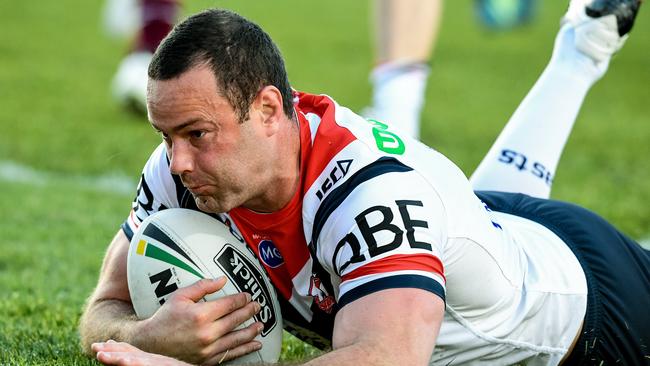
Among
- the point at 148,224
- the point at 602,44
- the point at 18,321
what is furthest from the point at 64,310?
the point at 602,44

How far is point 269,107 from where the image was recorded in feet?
9.72

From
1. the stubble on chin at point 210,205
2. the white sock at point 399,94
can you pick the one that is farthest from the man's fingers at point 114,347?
the white sock at point 399,94

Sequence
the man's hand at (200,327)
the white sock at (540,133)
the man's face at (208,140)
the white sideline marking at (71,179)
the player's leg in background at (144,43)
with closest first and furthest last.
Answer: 1. the man's face at (208,140)
2. the man's hand at (200,327)
3. the white sock at (540,133)
4. the white sideline marking at (71,179)
5. the player's leg in background at (144,43)

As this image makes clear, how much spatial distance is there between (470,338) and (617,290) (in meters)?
0.58

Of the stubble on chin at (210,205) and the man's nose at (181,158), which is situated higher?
the man's nose at (181,158)

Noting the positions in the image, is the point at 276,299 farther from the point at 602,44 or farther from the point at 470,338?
the point at 602,44

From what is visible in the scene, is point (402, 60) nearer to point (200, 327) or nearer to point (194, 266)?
point (194, 266)

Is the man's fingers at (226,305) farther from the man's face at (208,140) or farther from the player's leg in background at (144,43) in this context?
the player's leg in background at (144,43)

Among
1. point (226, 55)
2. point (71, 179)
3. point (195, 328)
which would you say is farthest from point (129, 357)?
point (71, 179)

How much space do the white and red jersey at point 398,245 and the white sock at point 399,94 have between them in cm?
139

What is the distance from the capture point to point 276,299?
3.24 metres

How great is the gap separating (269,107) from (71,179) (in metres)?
4.54

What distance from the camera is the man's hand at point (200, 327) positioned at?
9.71 feet

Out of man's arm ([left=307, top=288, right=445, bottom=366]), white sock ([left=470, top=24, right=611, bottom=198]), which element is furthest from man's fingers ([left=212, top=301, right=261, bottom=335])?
white sock ([left=470, top=24, right=611, bottom=198])
